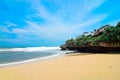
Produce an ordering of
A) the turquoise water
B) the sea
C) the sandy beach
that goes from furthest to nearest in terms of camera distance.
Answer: the turquoise water < the sea < the sandy beach

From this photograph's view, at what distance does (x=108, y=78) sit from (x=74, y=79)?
1.18 meters

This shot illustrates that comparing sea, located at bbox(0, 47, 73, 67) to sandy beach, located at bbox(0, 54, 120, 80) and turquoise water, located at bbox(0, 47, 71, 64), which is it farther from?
sandy beach, located at bbox(0, 54, 120, 80)

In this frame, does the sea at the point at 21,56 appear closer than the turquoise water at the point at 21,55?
Yes

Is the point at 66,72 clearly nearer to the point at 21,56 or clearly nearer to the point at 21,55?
the point at 21,56

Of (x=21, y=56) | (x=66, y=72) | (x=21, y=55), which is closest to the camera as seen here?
(x=66, y=72)

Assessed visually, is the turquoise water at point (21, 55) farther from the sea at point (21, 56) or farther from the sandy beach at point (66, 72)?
the sandy beach at point (66, 72)

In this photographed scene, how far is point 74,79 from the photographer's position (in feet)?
17.8

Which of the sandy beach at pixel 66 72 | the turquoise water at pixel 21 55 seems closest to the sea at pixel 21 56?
the turquoise water at pixel 21 55

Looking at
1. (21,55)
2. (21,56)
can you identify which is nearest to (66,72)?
(21,56)

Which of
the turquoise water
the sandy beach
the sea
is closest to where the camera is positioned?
the sandy beach

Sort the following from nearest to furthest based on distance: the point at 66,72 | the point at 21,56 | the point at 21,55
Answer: the point at 66,72 < the point at 21,56 < the point at 21,55

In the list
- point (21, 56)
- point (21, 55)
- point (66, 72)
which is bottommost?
point (66, 72)

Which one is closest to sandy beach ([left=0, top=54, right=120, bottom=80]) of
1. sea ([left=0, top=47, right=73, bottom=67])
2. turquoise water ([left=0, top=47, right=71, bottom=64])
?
sea ([left=0, top=47, right=73, bottom=67])

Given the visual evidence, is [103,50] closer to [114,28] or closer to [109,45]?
[109,45]
